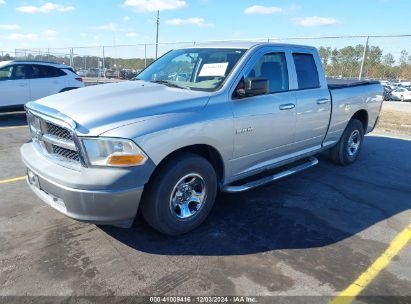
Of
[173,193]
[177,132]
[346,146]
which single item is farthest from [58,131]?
[346,146]

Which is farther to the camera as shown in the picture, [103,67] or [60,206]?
[103,67]

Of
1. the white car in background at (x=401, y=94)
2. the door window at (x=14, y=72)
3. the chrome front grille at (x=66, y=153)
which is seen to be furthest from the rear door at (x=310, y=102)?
the white car in background at (x=401, y=94)

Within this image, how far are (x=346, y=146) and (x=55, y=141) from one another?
5038 millimetres

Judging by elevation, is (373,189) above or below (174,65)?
below

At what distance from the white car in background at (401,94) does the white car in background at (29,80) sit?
28173mm

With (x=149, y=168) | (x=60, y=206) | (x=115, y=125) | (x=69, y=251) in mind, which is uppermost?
(x=115, y=125)

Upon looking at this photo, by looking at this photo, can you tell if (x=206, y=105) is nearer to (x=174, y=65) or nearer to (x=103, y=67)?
(x=174, y=65)

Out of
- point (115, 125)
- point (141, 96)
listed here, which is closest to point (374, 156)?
point (141, 96)

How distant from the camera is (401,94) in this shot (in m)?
30.4

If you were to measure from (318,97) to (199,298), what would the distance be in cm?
351

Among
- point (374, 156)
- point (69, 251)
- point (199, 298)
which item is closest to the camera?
point (199, 298)

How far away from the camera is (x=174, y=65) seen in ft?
15.6

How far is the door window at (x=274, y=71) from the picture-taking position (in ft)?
14.4

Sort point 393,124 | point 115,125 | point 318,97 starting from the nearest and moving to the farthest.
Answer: point 115,125, point 318,97, point 393,124
